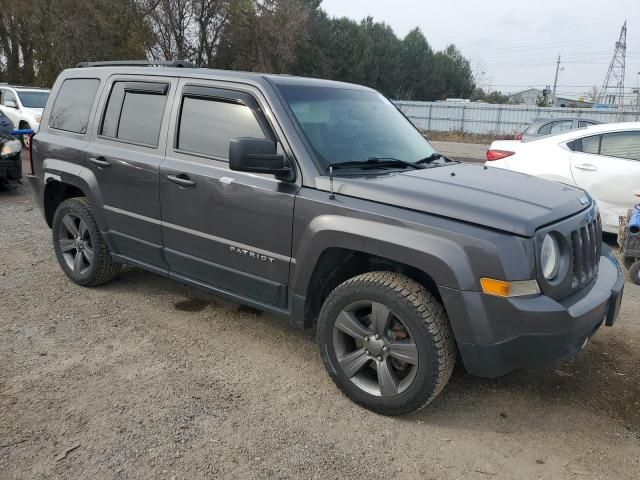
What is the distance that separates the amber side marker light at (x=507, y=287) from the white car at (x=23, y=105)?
13.9m

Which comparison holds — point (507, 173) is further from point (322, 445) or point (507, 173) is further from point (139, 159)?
point (139, 159)

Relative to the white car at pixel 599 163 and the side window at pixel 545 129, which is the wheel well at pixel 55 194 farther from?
the side window at pixel 545 129

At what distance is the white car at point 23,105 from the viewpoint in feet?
46.1

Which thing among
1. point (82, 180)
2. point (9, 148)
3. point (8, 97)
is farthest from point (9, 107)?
point (82, 180)

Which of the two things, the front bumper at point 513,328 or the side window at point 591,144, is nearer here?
the front bumper at point 513,328

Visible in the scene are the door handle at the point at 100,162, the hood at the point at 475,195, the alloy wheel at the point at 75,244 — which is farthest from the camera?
the alloy wheel at the point at 75,244

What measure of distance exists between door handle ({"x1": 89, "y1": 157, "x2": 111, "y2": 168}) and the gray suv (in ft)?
0.08

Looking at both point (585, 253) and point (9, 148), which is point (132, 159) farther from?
point (9, 148)

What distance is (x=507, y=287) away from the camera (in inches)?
102

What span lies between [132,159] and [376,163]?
73.7 inches

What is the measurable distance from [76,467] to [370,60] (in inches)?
2360

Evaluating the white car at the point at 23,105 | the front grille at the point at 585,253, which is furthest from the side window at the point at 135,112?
the white car at the point at 23,105

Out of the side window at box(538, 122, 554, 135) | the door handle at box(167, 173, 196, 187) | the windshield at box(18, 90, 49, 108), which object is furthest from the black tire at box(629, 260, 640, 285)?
the windshield at box(18, 90, 49, 108)

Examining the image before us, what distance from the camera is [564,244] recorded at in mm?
2836
